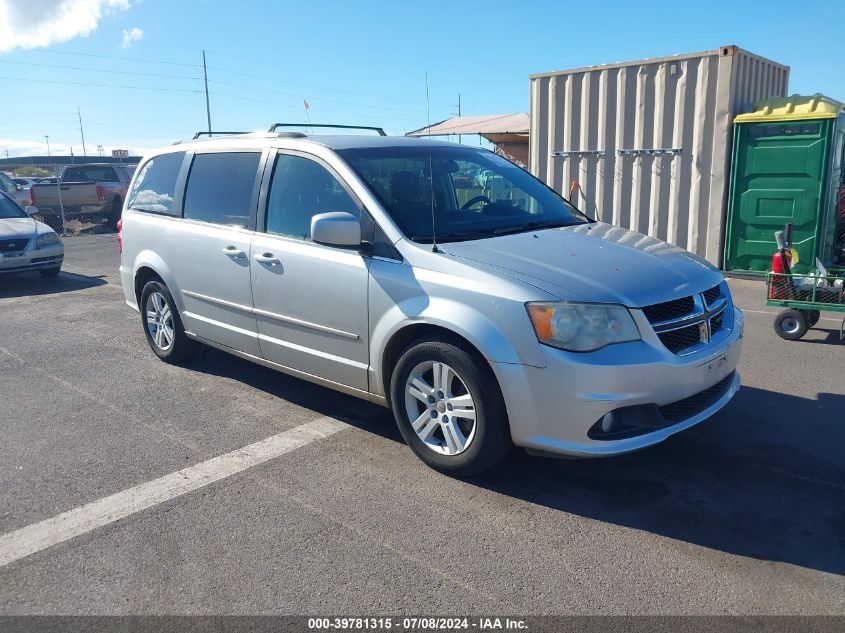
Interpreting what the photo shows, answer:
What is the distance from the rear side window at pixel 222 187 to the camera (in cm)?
518

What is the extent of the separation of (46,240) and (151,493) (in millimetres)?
8848

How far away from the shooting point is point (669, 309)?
12.3 feet

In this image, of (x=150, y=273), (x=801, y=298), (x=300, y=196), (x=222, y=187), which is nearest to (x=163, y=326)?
(x=150, y=273)

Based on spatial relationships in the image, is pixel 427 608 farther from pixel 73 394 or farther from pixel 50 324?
pixel 50 324

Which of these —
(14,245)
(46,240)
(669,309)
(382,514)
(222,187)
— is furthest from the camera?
(46,240)

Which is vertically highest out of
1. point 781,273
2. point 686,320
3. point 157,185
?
point 157,185

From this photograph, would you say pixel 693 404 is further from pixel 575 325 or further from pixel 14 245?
pixel 14 245

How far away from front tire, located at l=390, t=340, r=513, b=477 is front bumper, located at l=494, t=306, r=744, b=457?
10 centimetres

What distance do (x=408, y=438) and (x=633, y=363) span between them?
1.36m

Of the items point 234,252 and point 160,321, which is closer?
point 234,252

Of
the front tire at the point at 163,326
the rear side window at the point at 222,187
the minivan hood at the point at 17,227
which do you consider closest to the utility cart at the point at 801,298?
the rear side window at the point at 222,187

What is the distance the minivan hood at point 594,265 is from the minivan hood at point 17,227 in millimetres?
9392

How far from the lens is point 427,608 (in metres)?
2.90

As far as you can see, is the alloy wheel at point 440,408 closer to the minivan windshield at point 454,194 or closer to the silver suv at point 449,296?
the silver suv at point 449,296
